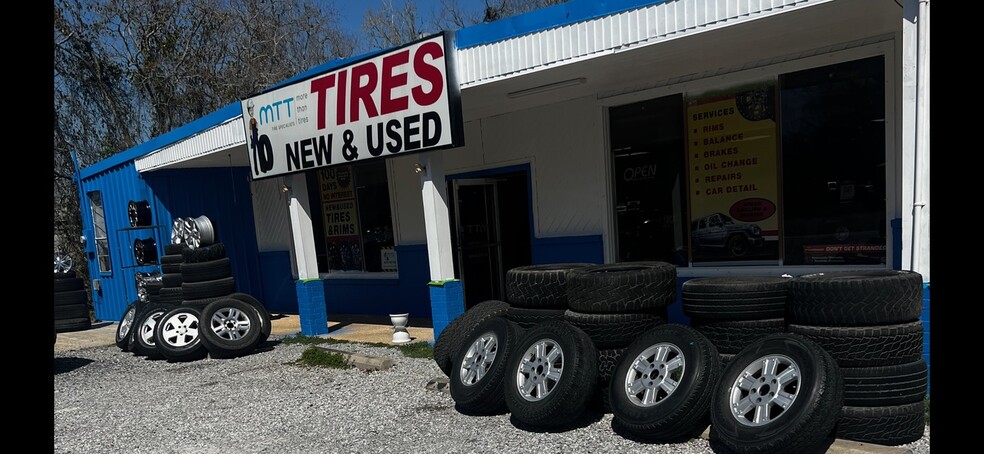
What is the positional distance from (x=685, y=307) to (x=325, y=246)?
28.6ft

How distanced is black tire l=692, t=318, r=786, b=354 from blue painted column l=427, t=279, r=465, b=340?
3.56 m

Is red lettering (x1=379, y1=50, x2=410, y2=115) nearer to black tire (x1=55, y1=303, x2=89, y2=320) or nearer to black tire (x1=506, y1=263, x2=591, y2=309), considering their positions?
black tire (x1=506, y1=263, x2=591, y2=309)

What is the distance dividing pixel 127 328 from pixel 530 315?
775cm

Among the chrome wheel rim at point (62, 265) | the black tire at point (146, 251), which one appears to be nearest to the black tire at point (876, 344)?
the black tire at point (146, 251)

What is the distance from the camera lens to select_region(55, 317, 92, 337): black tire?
13698 millimetres

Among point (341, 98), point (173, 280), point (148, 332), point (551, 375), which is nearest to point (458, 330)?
point (551, 375)

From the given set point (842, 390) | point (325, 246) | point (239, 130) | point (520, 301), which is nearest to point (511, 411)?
point (520, 301)

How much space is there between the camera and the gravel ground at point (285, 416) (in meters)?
4.97

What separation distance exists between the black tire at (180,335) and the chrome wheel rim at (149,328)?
28 cm

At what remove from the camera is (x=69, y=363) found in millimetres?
9672

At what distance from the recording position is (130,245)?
14086 millimetres

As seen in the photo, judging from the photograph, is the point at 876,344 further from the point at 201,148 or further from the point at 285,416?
the point at 201,148

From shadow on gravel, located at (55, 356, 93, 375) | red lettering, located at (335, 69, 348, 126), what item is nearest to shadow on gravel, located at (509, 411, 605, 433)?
red lettering, located at (335, 69, 348, 126)

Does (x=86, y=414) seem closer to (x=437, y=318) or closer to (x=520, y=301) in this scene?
(x=437, y=318)
